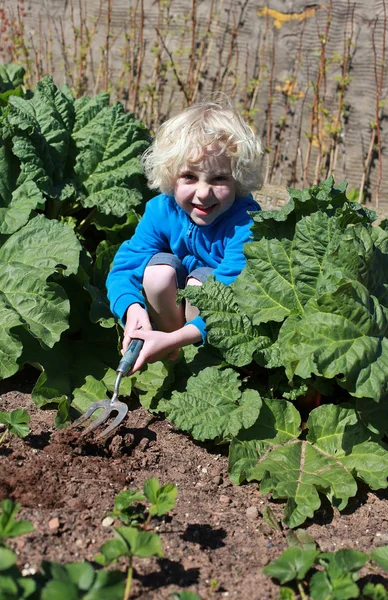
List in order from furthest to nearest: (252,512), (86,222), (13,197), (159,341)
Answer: (86,222)
(13,197)
(159,341)
(252,512)

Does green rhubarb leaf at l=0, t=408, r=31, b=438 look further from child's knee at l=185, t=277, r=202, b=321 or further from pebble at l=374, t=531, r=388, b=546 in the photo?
pebble at l=374, t=531, r=388, b=546

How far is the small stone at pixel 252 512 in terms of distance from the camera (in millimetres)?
2490

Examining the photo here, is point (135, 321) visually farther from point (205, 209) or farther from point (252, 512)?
point (252, 512)

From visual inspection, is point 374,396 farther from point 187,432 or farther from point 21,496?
point 21,496

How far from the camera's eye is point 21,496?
2.35 metres

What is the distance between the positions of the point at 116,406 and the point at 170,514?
52 centimetres

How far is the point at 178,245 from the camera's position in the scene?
3.29 meters

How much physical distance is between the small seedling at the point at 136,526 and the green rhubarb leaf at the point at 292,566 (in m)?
0.32

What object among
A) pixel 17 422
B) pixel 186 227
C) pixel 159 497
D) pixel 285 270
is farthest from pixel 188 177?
pixel 159 497

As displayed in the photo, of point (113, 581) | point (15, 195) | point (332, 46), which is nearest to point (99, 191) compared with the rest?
point (15, 195)

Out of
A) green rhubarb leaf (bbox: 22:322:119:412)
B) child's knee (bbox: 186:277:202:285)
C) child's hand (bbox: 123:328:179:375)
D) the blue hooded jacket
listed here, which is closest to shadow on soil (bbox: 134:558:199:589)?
child's hand (bbox: 123:328:179:375)

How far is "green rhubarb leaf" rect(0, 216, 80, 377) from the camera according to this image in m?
2.95

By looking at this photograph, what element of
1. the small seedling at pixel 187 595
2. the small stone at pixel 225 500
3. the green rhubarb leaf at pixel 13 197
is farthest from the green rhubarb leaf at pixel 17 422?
the green rhubarb leaf at pixel 13 197

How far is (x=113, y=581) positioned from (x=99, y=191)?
2423 mm
